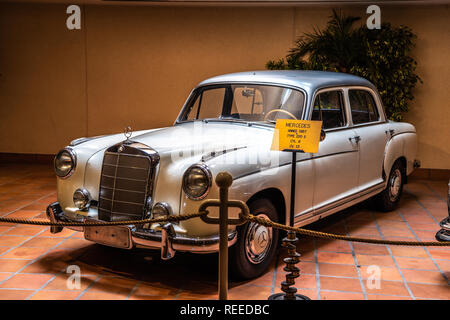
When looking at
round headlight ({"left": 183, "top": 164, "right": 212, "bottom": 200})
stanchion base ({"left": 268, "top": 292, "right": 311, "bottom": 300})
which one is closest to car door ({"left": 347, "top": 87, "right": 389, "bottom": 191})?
stanchion base ({"left": 268, "top": 292, "right": 311, "bottom": 300})

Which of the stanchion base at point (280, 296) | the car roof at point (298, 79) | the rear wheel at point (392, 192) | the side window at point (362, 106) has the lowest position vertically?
the stanchion base at point (280, 296)

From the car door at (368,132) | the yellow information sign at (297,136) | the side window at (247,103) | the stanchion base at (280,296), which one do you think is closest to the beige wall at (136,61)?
the car door at (368,132)

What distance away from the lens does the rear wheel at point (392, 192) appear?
20.4 feet

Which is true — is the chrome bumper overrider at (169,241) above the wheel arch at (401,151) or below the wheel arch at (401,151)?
below

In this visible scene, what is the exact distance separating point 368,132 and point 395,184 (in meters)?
1.18

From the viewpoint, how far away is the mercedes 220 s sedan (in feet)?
12.5

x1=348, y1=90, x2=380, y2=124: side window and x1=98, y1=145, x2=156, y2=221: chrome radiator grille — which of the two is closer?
x1=98, y1=145, x2=156, y2=221: chrome radiator grille

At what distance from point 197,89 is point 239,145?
140 centimetres

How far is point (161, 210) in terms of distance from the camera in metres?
3.86

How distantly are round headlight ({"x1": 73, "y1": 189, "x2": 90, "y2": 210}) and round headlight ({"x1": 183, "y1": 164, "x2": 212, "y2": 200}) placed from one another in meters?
0.99

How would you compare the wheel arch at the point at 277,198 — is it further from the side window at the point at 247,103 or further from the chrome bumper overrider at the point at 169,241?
the side window at the point at 247,103

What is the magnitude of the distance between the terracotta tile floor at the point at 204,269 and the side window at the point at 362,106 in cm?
119

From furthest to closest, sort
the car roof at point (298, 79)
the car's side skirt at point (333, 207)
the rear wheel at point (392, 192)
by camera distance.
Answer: the rear wheel at point (392, 192) < the car roof at point (298, 79) < the car's side skirt at point (333, 207)

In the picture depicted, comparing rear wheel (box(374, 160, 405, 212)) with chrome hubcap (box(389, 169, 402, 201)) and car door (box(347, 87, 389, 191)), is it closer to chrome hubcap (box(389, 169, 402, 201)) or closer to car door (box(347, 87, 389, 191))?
chrome hubcap (box(389, 169, 402, 201))
